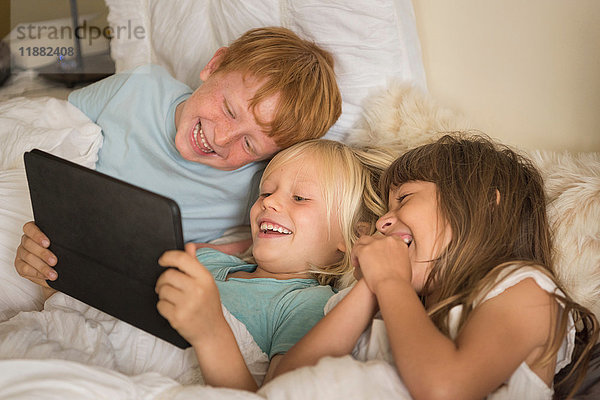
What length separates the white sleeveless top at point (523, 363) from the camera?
0.79 metres

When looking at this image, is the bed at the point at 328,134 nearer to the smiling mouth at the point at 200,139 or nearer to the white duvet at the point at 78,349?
the white duvet at the point at 78,349

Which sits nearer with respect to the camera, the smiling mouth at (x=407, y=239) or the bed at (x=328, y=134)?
the bed at (x=328, y=134)

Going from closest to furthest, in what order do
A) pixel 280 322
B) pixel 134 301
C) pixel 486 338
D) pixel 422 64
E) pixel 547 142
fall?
pixel 486 338 < pixel 134 301 < pixel 280 322 < pixel 547 142 < pixel 422 64

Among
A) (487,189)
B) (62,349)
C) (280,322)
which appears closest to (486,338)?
(487,189)

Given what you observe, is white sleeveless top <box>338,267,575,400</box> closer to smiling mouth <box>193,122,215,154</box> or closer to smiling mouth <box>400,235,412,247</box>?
smiling mouth <box>400,235,412,247</box>

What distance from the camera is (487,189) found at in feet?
3.13

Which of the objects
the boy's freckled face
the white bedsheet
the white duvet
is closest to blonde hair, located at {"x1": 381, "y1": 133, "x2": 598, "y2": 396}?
the white duvet

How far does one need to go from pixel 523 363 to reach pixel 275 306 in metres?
0.46

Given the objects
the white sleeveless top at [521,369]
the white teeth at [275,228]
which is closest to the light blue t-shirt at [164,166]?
the white teeth at [275,228]

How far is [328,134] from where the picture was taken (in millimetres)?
1460

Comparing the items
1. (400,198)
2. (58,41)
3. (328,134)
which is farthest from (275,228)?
(58,41)

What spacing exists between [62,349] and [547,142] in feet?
3.59

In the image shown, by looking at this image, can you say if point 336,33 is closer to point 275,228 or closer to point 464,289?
Result: point 275,228

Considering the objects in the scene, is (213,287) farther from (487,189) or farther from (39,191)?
(487,189)
